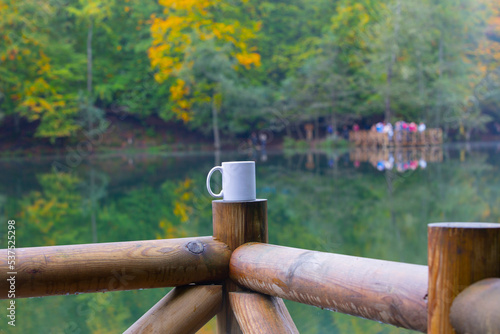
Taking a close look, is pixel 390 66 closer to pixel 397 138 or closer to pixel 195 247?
pixel 397 138

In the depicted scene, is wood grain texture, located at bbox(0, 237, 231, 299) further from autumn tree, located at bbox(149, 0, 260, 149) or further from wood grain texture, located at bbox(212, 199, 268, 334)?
autumn tree, located at bbox(149, 0, 260, 149)

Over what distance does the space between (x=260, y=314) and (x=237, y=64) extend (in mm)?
24629

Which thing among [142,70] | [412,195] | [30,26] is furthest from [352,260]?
[142,70]

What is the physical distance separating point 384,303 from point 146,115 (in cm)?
2571

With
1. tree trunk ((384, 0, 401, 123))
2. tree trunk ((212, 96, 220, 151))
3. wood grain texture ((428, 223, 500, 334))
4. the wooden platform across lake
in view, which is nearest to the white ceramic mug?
wood grain texture ((428, 223, 500, 334))

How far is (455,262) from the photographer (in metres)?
0.90

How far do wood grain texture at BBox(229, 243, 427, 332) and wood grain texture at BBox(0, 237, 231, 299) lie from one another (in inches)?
3.8

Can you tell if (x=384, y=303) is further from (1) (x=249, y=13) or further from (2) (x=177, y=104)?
(1) (x=249, y=13)

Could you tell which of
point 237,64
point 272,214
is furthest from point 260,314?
point 237,64

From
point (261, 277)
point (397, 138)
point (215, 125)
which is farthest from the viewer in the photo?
point (397, 138)

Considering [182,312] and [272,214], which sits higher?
[182,312]

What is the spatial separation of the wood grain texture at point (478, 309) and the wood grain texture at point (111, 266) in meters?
0.76

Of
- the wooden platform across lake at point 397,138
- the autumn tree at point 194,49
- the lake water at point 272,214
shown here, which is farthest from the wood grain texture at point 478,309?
the wooden platform across lake at point 397,138

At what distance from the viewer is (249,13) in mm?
28406
